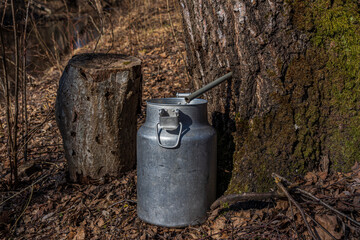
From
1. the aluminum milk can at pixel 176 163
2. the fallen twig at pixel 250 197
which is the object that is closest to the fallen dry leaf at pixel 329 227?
the fallen twig at pixel 250 197

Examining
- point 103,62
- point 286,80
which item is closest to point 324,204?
point 286,80

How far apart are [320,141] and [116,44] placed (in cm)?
559

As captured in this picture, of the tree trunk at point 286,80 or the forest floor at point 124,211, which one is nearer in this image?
the forest floor at point 124,211

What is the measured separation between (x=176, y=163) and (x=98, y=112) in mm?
1003

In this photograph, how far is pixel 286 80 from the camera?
2.16 meters

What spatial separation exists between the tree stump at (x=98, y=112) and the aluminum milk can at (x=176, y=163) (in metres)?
0.69

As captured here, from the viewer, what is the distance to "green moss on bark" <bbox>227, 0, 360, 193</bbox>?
213 cm

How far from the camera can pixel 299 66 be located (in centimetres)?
214

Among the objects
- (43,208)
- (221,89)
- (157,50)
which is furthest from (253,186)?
(157,50)

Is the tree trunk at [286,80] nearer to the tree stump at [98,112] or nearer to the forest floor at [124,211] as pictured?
the forest floor at [124,211]

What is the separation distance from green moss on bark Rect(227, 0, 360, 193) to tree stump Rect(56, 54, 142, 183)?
1.08m

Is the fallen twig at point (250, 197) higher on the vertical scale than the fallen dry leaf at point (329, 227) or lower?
higher

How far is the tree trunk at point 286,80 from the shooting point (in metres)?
2.12

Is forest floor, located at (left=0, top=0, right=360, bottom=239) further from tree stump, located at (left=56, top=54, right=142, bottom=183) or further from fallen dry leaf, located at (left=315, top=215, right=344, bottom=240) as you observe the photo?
tree stump, located at (left=56, top=54, right=142, bottom=183)
